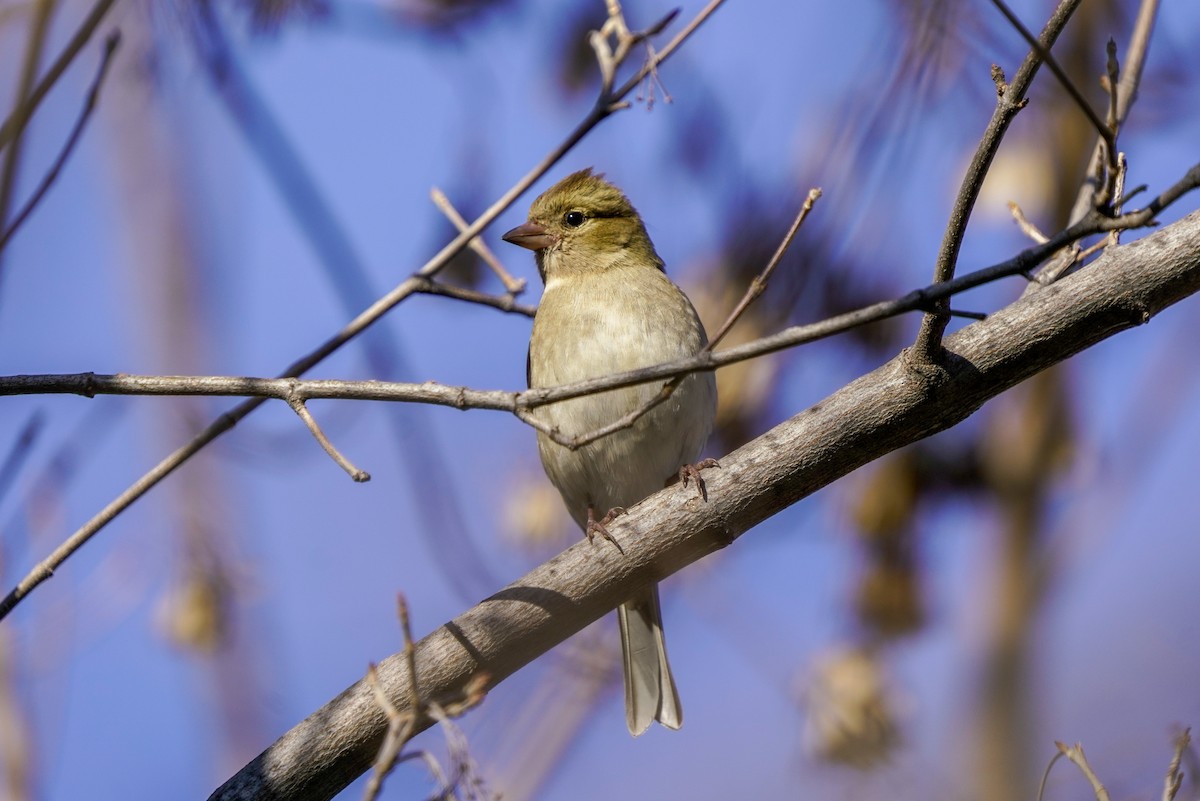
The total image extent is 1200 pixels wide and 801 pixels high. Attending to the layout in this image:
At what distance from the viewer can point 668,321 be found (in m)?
4.45

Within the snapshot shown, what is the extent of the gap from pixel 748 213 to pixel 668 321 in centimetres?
55

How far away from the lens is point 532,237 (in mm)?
5273

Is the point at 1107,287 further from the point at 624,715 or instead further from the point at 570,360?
the point at 624,715

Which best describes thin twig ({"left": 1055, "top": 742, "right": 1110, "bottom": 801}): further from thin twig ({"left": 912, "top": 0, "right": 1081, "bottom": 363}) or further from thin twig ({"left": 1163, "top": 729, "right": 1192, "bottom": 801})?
thin twig ({"left": 912, "top": 0, "right": 1081, "bottom": 363})

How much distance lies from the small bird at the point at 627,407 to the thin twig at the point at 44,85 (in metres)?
2.21

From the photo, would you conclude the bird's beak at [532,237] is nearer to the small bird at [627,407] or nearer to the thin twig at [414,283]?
the small bird at [627,407]

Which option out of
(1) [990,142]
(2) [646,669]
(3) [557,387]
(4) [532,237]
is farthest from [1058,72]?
(4) [532,237]

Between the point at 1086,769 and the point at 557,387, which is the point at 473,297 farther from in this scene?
the point at 1086,769

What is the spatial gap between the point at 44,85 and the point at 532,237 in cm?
320

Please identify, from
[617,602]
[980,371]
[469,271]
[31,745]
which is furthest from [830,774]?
[31,745]

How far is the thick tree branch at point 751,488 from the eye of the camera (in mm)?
2938

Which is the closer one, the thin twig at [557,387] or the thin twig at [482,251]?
the thin twig at [557,387]

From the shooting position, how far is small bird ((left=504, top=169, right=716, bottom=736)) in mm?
4320

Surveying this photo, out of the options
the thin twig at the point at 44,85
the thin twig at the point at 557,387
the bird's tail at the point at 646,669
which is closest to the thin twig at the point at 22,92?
the thin twig at the point at 44,85
